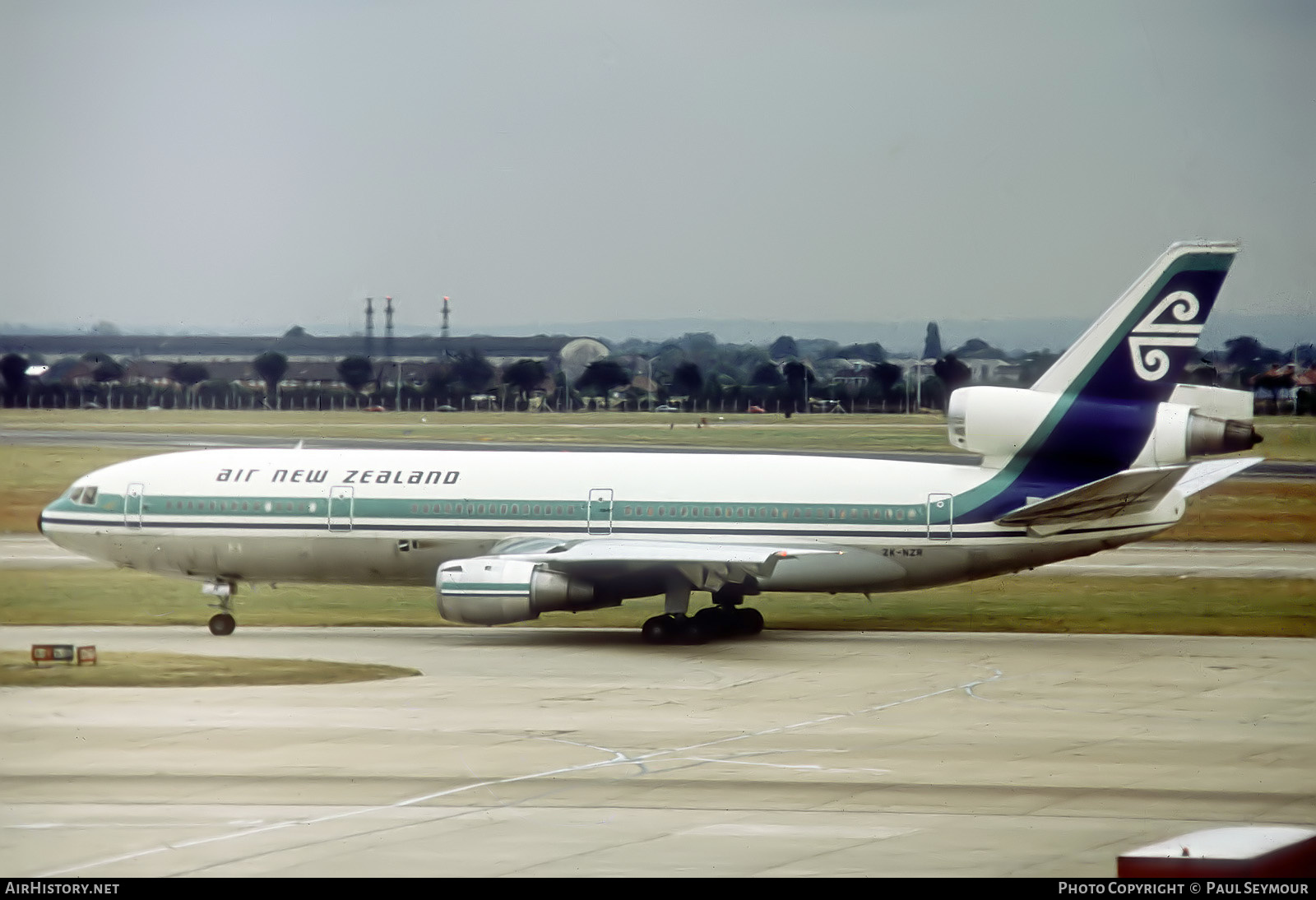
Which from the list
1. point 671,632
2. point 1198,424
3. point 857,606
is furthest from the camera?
point 857,606

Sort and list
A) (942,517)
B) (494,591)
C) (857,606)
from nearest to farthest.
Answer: (494,591), (942,517), (857,606)

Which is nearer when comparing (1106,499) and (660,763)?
(660,763)

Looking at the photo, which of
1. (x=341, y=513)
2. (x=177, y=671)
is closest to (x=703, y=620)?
(x=341, y=513)

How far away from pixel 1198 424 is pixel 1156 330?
6.86ft

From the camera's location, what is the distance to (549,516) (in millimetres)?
32844

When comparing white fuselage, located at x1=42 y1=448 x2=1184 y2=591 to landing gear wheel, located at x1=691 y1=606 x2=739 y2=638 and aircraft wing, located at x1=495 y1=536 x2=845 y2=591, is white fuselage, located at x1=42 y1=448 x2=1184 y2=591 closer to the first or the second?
aircraft wing, located at x1=495 y1=536 x2=845 y2=591

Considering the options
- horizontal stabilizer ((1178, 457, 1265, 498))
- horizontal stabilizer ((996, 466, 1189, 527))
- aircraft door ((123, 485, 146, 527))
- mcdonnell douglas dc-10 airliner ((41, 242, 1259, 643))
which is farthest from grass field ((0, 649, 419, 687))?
horizontal stabilizer ((1178, 457, 1265, 498))

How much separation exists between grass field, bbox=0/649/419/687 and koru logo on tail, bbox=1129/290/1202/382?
15.8 meters

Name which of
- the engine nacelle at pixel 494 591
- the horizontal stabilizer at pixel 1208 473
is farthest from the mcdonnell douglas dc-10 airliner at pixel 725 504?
the horizontal stabilizer at pixel 1208 473

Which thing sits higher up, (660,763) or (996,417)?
(996,417)

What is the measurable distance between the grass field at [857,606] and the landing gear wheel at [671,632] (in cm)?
303

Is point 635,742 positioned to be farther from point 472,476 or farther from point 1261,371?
point 1261,371

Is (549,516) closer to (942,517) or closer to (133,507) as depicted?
(942,517)
